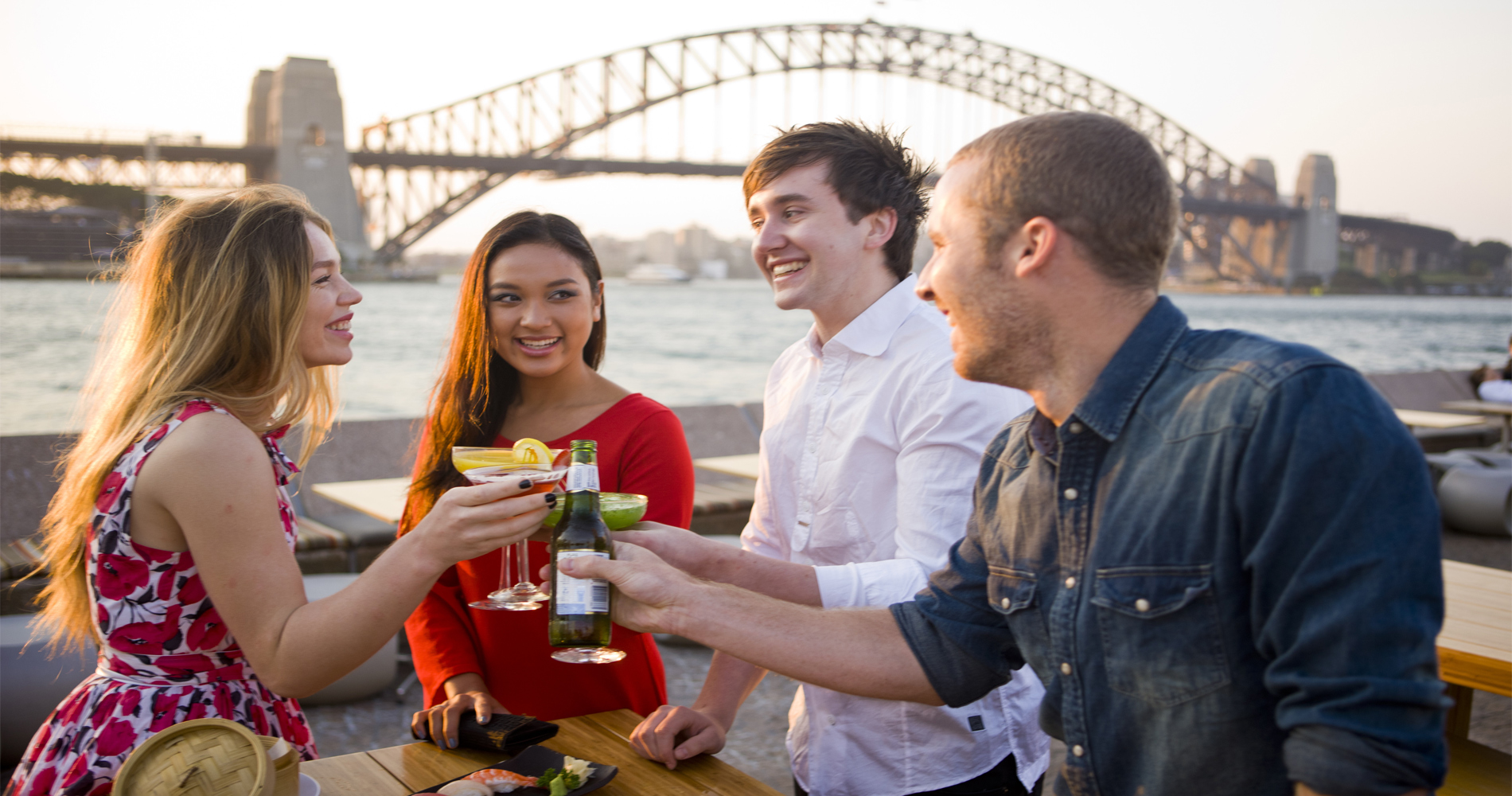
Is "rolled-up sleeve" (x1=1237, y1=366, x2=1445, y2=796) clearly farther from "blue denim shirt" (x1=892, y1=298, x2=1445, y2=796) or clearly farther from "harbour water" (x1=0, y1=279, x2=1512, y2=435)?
"harbour water" (x1=0, y1=279, x2=1512, y2=435)

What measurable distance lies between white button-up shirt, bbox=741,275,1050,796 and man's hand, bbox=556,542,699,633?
33 centimetres

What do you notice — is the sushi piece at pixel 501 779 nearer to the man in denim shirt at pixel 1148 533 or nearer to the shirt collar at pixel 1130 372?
the man in denim shirt at pixel 1148 533

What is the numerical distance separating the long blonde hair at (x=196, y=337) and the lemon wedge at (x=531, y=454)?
0.42 m

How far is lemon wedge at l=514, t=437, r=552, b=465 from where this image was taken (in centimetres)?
162

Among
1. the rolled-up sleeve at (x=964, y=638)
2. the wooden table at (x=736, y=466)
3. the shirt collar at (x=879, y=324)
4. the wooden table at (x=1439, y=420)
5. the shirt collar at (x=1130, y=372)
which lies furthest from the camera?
the wooden table at (x=1439, y=420)

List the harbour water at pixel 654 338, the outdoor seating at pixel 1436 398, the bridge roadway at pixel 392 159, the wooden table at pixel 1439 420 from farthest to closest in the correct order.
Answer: the bridge roadway at pixel 392 159 < the harbour water at pixel 654 338 < the outdoor seating at pixel 1436 398 < the wooden table at pixel 1439 420

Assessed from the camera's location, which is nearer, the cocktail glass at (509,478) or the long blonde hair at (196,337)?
the cocktail glass at (509,478)

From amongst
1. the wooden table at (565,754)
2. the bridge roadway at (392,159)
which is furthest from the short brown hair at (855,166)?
the bridge roadway at (392,159)

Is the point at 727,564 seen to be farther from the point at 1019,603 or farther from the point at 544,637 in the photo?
the point at 1019,603

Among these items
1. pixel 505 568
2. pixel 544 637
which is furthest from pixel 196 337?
pixel 544 637

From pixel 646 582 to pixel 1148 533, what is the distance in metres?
0.71

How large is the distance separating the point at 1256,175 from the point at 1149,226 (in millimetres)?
73388

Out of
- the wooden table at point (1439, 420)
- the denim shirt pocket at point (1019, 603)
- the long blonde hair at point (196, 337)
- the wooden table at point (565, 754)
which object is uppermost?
the long blonde hair at point (196, 337)

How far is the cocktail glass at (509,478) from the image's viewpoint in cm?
152
